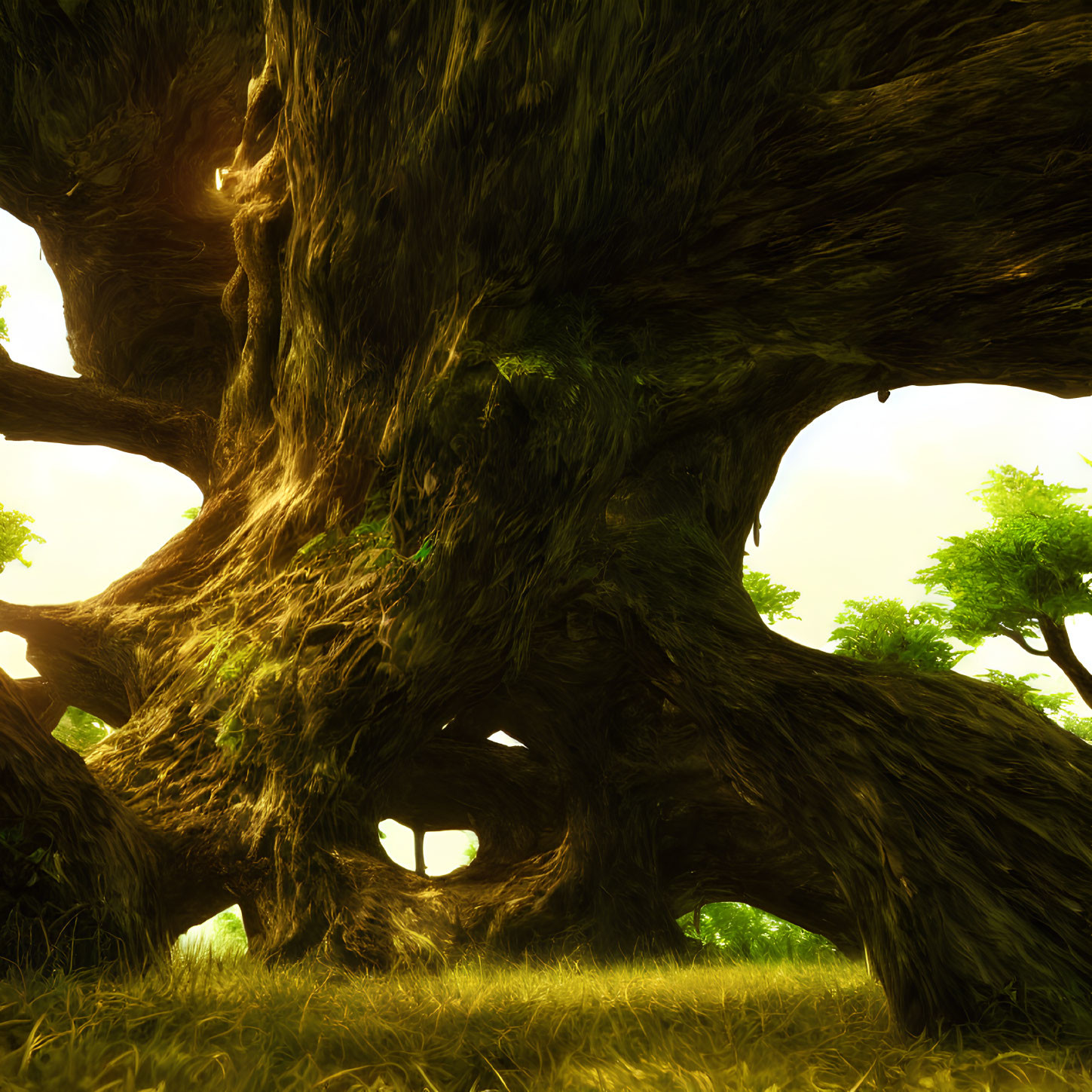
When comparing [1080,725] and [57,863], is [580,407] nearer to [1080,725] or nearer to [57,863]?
[57,863]

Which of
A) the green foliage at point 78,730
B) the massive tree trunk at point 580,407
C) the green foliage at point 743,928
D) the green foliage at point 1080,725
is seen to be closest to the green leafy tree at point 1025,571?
the green foliage at point 1080,725

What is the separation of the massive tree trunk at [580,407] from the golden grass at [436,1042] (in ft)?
2.46

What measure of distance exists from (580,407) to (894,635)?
7320 mm

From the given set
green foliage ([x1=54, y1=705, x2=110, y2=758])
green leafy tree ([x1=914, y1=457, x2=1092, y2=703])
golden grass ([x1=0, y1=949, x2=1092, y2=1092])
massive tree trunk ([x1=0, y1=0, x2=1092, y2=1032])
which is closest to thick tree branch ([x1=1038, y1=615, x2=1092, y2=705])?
green leafy tree ([x1=914, y1=457, x2=1092, y2=703])

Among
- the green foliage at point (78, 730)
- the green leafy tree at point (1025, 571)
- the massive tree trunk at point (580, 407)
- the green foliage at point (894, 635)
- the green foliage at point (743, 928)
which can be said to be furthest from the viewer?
the green foliage at point (743, 928)

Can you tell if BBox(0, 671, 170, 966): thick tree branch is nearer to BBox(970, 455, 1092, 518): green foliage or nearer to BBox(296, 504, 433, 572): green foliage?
BBox(296, 504, 433, 572): green foliage

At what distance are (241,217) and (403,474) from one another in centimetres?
328

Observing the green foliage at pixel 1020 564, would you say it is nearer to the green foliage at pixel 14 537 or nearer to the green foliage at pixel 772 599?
the green foliage at pixel 772 599

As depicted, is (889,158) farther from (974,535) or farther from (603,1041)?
(974,535)

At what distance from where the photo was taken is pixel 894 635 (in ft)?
33.0

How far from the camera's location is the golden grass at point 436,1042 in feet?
6.43

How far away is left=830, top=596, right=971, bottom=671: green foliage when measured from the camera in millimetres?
9656

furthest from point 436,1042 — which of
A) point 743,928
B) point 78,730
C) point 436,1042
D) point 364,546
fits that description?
point 743,928

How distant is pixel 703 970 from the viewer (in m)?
5.55
